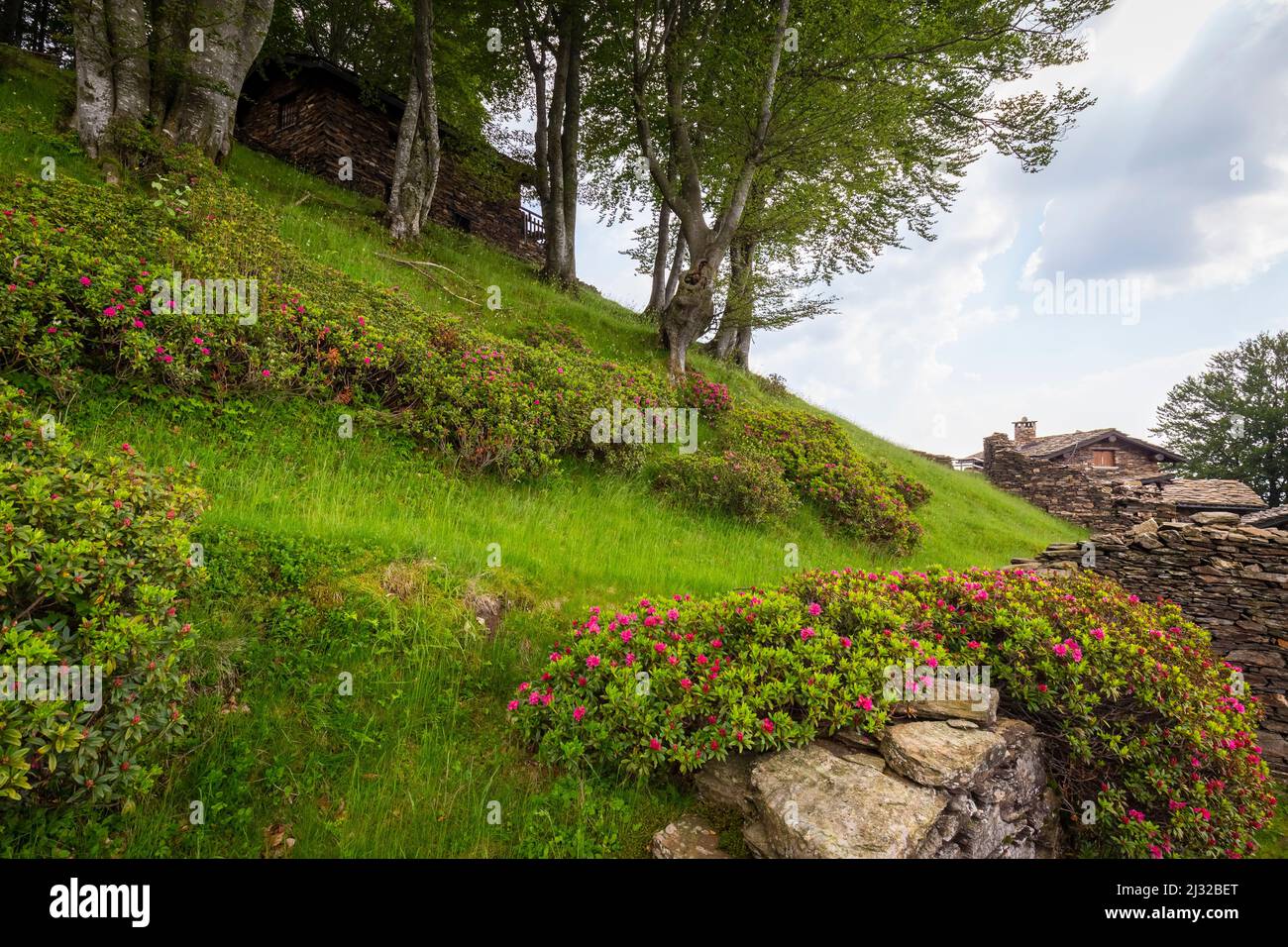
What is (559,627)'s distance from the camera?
5.09 meters

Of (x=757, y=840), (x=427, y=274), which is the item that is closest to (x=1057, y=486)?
(x=427, y=274)

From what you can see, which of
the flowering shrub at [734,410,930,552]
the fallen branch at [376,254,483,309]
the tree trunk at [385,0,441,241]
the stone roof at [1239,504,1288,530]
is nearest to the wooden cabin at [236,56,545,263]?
the tree trunk at [385,0,441,241]

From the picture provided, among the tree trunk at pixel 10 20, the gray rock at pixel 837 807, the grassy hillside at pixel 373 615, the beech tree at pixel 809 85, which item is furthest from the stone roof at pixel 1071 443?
the tree trunk at pixel 10 20

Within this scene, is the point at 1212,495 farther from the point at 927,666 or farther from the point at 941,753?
the point at 941,753

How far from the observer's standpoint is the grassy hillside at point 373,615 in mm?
3238

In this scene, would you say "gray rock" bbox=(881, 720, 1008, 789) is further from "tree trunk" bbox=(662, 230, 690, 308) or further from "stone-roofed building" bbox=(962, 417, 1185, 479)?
"stone-roofed building" bbox=(962, 417, 1185, 479)

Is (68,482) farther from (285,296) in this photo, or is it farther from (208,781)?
(285,296)

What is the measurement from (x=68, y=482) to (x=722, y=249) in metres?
12.4

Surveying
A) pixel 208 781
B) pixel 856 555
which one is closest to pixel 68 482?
pixel 208 781

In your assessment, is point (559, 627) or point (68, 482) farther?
point (559, 627)

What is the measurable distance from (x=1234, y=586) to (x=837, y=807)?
8.79 metres

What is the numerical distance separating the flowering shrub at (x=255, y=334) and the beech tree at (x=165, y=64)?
1.77 metres

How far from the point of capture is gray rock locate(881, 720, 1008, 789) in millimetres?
3533
